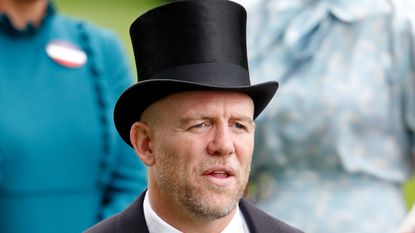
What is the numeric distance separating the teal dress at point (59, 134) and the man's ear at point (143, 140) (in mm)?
873

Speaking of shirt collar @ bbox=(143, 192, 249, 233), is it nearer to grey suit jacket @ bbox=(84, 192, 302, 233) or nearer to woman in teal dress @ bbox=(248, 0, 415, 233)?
grey suit jacket @ bbox=(84, 192, 302, 233)

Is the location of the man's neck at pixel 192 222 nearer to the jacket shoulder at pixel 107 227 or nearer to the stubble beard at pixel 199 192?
the stubble beard at pixel 199 192

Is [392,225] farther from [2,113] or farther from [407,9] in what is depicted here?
[2,113]

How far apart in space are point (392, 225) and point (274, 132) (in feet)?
1.95

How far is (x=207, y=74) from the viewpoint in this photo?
4.35 m

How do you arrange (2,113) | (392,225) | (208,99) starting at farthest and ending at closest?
(392,225) → (2,113) → (208,99)

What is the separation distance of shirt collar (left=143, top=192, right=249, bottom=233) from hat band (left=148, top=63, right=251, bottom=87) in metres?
0.39

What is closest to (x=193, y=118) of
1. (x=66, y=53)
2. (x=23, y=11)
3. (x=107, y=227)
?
(x=107, y=227)

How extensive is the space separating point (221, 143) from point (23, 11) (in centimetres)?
152

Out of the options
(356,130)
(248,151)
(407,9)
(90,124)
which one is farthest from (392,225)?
(248,151)

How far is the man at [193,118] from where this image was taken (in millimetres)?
4254

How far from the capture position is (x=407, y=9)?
5.90 meters

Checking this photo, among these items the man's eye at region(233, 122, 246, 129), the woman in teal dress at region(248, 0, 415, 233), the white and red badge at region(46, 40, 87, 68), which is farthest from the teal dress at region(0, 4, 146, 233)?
the man's eye at region(233, 122, 246, 129)

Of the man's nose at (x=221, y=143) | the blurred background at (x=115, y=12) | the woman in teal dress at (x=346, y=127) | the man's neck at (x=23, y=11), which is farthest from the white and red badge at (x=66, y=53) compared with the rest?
the blurred background at (x=115, y=12)
